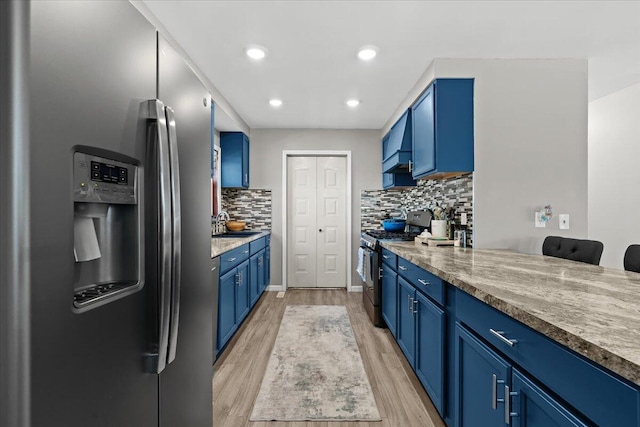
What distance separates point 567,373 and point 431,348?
1172 mm

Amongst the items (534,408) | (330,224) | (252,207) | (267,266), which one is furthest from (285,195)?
(534,408)

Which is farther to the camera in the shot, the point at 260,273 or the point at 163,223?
the point at 260,273

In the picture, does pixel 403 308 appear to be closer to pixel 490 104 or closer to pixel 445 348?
pixel 445 348

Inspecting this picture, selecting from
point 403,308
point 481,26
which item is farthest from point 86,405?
point 481,26

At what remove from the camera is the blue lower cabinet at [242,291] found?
3145mm

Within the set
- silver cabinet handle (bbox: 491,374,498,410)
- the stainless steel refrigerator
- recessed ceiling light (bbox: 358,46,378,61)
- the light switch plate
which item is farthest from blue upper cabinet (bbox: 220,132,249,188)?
silver cabinet handle (bbox: 491,374,498,410)

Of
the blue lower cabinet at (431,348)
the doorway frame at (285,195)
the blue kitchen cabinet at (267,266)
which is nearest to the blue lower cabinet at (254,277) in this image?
the blue kitchen cabinet at (267,266)

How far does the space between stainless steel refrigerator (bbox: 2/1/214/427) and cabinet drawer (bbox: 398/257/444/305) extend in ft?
4.13

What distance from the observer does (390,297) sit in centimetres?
308

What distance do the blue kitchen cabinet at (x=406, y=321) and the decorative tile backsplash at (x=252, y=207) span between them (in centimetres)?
277

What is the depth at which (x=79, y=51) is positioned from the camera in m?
0.70

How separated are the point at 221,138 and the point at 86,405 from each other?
4.20 metres

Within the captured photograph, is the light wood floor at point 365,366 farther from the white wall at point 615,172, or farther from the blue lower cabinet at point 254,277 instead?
the white wall at point 615,172

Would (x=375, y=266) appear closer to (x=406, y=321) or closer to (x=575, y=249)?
(x=406, y=321)
